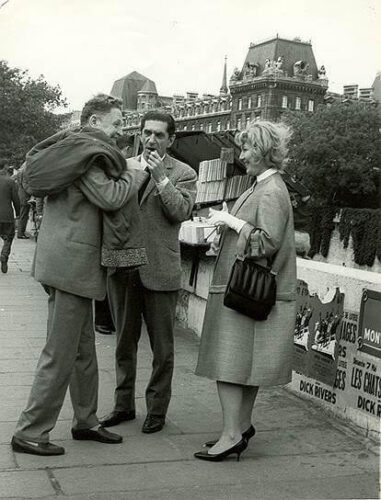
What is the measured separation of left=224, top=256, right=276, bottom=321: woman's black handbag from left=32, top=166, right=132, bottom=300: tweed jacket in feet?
2.13

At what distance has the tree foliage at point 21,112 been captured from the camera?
55.2 m

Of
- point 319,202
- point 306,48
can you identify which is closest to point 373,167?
point 319,202

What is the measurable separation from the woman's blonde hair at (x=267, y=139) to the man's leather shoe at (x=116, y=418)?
1.65 meters

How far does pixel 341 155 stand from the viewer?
7012cm

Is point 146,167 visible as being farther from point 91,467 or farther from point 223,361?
point 91,467

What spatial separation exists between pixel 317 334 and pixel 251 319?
117 centimetres

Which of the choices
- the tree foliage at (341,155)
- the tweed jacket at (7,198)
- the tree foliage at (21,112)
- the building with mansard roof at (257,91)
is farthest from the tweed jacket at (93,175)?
the building with mansard roof at (257,91)

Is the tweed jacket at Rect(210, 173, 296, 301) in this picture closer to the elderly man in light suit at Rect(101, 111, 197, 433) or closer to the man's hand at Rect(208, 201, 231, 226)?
the man's hand at Rect(208, 201, 231, 226)

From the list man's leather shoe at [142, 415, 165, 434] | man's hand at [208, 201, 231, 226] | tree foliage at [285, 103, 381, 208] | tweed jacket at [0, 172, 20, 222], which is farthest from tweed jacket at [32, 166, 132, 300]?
tree foliage at [285, 103, 381, 208]

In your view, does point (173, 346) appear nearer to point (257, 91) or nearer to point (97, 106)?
point (97, 106)

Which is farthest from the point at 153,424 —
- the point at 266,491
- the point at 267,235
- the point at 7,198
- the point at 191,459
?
the point at 7,198

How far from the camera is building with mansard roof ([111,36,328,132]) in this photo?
101688 mm

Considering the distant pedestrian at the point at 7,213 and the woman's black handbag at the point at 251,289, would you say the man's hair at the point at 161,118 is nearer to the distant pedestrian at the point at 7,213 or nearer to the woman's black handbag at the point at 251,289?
the woman's black handbag at the point at 251,289

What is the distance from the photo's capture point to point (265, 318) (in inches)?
152
